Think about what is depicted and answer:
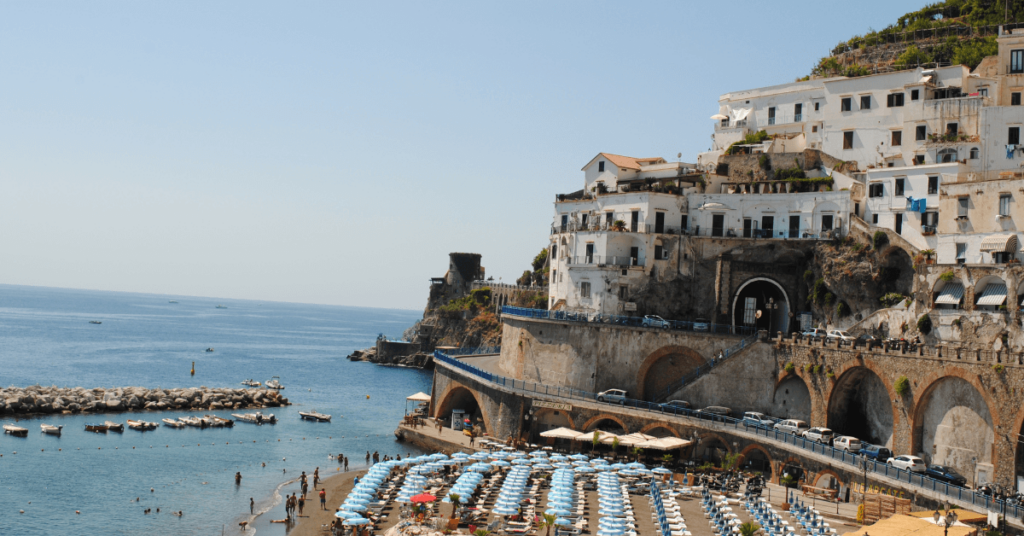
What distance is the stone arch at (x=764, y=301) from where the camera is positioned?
5919 cm

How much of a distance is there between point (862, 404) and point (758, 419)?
5.91 metres

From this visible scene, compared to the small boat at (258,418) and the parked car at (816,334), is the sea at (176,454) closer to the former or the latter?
the small boat at (258,418)

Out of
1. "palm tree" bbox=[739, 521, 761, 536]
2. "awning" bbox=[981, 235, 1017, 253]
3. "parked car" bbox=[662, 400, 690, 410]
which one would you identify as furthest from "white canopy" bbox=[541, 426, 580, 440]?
"awning" bbox=[981, 235, 1017, 253]

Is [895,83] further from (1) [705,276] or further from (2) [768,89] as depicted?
(1) [705,276]

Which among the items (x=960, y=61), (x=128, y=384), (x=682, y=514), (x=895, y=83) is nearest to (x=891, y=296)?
(x=895, y=83)

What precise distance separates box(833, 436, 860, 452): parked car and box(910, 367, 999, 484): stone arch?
104 inches

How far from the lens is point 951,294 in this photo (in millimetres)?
46406

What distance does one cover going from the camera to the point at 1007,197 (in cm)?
4669

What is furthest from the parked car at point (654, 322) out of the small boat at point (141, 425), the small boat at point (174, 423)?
the small boat at point (141, 425)

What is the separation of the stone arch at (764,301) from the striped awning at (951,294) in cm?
1270

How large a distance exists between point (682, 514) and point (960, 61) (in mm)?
49079

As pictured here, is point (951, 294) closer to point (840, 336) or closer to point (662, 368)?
point (840, 336)

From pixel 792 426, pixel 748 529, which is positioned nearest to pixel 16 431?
pixel 748 529

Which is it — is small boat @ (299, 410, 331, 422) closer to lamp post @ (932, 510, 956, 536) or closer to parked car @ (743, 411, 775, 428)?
parked car @ (743, 411, 775, 428)
